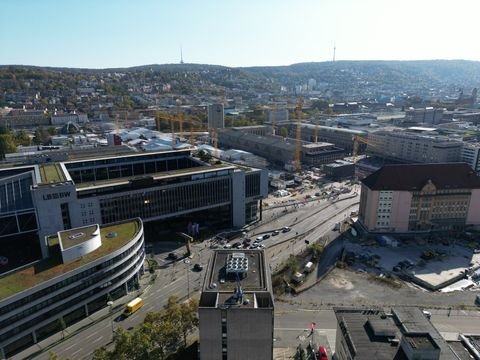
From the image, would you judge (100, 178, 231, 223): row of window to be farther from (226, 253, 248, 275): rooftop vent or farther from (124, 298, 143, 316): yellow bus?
(226, 253, 248, 275): rooftop vent

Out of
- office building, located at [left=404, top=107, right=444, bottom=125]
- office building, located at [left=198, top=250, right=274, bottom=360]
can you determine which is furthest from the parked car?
office building, located at [left=404, top=107, right=444, bottom=125]

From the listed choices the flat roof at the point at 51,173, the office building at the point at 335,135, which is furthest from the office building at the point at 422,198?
the office building at the point at 335,135

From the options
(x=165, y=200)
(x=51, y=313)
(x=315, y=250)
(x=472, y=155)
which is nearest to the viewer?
(x=51, y=313)

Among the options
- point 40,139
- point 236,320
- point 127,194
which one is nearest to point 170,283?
point 127,194

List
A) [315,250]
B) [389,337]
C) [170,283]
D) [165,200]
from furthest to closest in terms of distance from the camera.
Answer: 1. [165,200]
2. [315,250]
3. [170,283]
4. [389,337]

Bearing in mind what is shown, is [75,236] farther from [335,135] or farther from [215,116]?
[215,116]

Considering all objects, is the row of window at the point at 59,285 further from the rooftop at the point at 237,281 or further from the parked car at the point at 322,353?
the parked car at the point at 322,353

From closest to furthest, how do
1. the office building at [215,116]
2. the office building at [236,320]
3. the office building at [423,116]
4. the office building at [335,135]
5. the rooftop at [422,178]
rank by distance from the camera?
the office building at [236,320] < the rooftop at [422,178] < the office building at [335,135] < the office building at [215,116] < the office building at [423,116]
